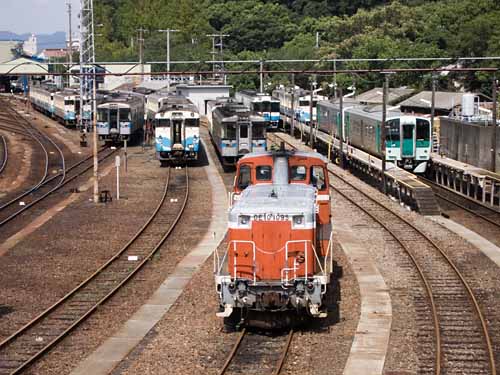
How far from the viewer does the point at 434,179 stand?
48.9 meters

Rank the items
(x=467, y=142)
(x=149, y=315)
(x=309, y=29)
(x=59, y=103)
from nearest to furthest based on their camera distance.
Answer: (x=149, y=315), (x=467, y=142), (x=59, y=103), (x=309, y=29)

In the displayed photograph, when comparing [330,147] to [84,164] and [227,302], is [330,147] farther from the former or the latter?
[227,302]

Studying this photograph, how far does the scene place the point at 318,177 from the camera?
67.1ft

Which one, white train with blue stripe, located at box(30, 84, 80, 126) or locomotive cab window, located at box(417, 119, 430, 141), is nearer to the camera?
locomotive cab window, located at box(417, 119, 430, 141)

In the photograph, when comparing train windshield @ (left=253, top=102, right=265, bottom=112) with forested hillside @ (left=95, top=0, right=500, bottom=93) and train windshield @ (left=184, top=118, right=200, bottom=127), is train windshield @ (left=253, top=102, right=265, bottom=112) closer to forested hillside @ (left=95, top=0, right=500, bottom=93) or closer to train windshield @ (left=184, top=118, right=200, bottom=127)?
forested hillside @ (left=95, top=0, right=500, bottom=93)

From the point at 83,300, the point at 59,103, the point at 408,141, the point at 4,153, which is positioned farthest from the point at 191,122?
the point at 59,103

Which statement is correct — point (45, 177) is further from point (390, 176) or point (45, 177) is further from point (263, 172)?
point (263, 172)

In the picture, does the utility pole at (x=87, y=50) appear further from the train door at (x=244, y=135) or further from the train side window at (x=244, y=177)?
the train side window at (x=244, y=177)

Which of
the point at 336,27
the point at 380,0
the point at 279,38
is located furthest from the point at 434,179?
the point at 380,0

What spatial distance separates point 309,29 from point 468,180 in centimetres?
10972

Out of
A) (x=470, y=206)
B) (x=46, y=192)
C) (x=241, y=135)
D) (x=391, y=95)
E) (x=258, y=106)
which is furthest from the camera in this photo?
(x=391, y=95)

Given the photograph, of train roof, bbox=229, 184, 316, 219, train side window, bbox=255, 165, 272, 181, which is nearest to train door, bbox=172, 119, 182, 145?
train side window, bbox=255, 165, 272, 181

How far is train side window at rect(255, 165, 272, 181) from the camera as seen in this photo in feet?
66.7

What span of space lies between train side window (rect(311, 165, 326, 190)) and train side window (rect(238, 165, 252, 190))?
4.86ft
